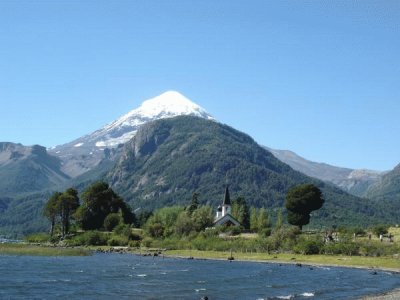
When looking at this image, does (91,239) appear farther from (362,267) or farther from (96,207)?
(362,267)

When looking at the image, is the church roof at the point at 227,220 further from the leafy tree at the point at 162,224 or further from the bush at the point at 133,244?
the bush at the point at 133,244

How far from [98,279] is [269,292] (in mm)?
21375

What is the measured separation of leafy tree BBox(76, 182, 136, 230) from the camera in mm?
164375

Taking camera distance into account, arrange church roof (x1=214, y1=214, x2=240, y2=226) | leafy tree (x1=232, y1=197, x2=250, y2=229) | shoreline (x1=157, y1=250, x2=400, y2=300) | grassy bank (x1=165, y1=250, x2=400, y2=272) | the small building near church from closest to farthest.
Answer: shoreline (x1=157, y1=250, x2=400, y2=300), grassy bank (x1=165, y1=250, x2=400, y2=272), the small building near church, church roof (x1=214, y1=214, x2=240, y2=226), leafy tree (x1=232, y1=197, x2=250, y2=229)

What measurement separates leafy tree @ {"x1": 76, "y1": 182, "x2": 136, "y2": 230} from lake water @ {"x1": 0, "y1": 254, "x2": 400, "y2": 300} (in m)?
66.1

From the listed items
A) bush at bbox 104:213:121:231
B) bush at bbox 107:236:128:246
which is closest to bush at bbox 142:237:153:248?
bush at bbox 107:236:128:246

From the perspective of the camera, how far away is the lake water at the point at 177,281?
193 ft

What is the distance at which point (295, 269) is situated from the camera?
310 ft

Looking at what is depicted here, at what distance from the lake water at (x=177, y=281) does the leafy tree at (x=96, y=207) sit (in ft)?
217

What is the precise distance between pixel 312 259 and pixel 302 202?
33.4m

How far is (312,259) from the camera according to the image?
110 meters

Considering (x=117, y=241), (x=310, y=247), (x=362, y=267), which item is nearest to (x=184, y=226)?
(x=117, y=241)

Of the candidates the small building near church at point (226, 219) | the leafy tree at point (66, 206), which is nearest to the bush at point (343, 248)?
the small building near church at point (226, 219)

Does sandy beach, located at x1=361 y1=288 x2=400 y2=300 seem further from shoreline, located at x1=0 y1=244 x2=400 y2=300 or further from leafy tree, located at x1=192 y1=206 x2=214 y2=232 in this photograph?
leafy tree, located at x1=192 y1=206 x2=214 y2=232
